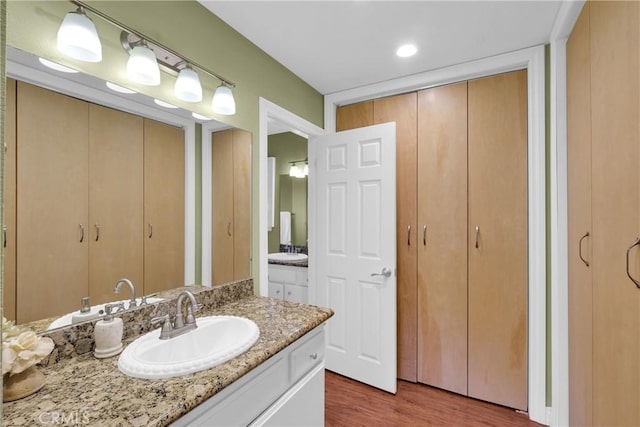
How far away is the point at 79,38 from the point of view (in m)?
1.04

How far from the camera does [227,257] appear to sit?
5.73ft

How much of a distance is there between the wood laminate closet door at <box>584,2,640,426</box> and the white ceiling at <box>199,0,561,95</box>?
457mm

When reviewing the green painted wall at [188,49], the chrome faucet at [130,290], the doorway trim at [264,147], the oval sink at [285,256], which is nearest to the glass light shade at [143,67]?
the green painted wall at [188,49]

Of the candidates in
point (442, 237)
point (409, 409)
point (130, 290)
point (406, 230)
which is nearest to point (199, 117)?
point (130, 290)

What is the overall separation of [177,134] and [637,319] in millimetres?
1906

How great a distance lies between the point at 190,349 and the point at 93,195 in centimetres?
71

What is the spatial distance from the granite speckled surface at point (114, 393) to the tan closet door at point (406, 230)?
1458 mm

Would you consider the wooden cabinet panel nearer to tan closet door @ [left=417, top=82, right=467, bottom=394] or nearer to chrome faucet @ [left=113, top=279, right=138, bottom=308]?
tan closet door @ [left=417, top=82, right=467, bottom=394]

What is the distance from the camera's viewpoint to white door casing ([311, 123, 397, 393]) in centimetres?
221

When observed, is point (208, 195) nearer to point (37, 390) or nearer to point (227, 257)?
point (227, 257)

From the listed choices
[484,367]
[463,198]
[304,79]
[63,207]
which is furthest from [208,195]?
[484,367]

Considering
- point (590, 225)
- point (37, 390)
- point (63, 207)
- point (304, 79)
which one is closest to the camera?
point (37, 390)

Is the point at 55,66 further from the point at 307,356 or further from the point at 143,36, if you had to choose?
the point at 307,356

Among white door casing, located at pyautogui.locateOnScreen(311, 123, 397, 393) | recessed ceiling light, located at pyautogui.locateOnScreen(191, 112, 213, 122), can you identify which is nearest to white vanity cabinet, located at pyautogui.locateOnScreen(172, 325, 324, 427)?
white door casing, located at pyautogui.locateOnScreen(311, 123, 397, 393)
